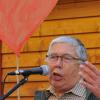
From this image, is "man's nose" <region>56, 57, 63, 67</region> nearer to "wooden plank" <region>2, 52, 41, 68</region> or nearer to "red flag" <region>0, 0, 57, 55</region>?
"red flag" <region>0, 0, 57, 55</region>

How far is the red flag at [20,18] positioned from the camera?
11.4 ft

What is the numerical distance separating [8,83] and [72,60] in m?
2.44

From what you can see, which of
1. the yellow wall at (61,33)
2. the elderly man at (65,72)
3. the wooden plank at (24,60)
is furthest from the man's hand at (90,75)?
the wooden plank at (24,60)

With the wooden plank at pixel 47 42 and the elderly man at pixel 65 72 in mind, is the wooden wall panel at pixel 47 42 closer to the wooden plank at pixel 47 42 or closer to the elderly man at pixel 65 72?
the wooden plank at pixel 47 42

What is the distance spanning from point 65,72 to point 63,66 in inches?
1.7

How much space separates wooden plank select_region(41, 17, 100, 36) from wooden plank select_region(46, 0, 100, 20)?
54 millimetres

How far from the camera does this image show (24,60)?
5590 millimetres

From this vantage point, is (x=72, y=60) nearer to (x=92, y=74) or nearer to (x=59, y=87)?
(x=59, y=87)

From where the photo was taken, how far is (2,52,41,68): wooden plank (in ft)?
18.0

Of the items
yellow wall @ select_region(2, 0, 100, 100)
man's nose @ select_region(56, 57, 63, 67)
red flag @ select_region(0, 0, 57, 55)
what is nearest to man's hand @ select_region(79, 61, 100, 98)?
man's nose @ select_region(56, 57, 63, 67)

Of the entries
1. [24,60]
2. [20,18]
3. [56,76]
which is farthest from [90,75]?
[24,60]

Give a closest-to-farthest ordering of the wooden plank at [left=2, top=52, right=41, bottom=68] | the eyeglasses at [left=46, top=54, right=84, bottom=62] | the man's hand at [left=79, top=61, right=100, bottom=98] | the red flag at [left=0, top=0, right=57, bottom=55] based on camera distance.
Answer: the man's hand at [left=79, top=61, right=100, bottom=98], the eyeglasses at [left=46, top=54, right=84, bottom=62], the red flag at [left=0, top=0, right=57, bottom=55], the wooden plank at [left=2, top=52, right=41, bottom=68]

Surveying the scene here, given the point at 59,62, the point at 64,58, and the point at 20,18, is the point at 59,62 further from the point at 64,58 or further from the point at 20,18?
the point at 20,18

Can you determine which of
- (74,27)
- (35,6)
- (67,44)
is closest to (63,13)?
(74,27)
